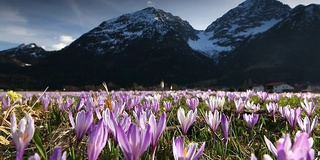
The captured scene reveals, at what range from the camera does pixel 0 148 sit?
202 centimetres

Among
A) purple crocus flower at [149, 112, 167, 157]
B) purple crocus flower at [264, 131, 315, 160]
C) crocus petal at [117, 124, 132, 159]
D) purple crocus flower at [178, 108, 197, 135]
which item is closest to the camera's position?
purple crocus flower at [264, 131, 315, 160]

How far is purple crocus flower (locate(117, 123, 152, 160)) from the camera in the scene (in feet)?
3.90

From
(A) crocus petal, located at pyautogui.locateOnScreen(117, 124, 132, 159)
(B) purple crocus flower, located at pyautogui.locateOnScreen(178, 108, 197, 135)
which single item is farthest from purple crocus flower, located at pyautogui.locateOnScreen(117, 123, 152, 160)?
(B) purple crocus flower, located at pyautogui.locateOnScreen(178, 108, 197, 135)

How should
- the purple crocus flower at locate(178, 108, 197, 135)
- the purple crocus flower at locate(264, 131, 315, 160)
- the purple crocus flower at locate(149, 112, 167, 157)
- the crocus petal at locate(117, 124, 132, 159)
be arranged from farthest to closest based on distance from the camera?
1. the purple crocus flower at locate(178, 108, 197, 135)
2. the purple crocus flower at locate(149, 112, 167, 157)
3. the crocus petal at locate(117, 124, 132, 159)
4. the purple crocus flower at locate(264, 131, 315, 160)

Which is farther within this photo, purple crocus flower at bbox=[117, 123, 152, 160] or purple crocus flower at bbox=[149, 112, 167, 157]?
purple crocus flower at bbox=[149, 112, 167, 157]

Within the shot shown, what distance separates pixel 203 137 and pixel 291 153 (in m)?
1.95

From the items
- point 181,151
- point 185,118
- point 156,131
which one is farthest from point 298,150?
point 185,118

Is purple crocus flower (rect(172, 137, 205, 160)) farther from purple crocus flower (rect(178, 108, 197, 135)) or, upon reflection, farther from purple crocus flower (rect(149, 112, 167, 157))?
purple crocus flower (rect(178, 108, 197, 135))

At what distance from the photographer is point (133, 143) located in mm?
1214

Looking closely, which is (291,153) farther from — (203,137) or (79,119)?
(203,137)

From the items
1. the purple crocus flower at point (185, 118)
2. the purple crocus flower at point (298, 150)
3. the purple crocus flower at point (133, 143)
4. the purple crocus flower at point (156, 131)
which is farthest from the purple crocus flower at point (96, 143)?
the purple crocus flower at point (185, 118)

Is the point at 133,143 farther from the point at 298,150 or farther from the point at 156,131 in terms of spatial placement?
the point at 298,150

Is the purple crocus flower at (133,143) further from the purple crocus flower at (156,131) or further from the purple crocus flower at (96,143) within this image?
the purple crocus flower at (156,131)

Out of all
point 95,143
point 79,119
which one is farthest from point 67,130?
point 95,143
